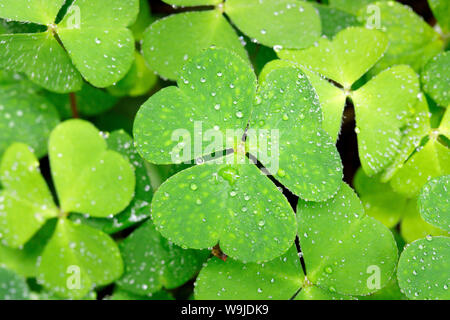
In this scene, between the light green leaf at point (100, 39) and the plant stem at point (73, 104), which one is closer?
the light green leaf at point (100, 39)

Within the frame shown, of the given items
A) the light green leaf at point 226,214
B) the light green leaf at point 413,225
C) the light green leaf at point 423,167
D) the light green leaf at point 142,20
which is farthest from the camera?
the light green leaf at point 142,20

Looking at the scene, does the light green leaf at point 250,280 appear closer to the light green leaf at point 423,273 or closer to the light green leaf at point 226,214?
the light green leaf at point 226,214

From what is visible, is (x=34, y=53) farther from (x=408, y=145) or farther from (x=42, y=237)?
(x=408, y=145)

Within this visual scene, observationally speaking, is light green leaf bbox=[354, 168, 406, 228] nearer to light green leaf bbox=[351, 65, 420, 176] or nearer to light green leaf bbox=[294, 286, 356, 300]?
light green leaf bbox=[351, 65, 420, 176]

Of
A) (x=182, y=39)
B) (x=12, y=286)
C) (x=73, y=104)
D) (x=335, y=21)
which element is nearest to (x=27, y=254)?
(x=12, y=286)

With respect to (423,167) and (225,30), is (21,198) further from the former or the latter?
(423,167)

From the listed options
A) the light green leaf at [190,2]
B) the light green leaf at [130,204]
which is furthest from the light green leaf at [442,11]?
the light green leaf at [130,204]
